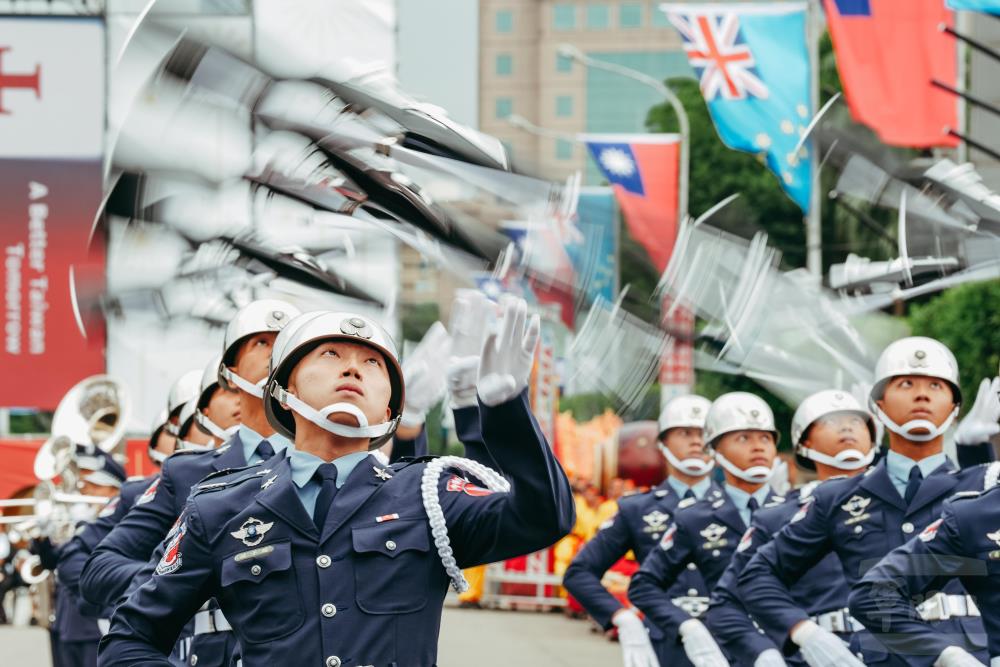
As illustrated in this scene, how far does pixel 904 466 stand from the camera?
7.96 meters

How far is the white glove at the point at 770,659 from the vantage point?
8.89m

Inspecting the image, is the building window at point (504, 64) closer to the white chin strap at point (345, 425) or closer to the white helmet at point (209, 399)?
the white helmet at point (209, 399)

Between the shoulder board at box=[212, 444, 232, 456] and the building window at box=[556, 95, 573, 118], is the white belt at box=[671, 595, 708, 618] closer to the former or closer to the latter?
the shoulder board at box=[212, 444, 232, 456]

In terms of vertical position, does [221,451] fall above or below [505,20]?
above

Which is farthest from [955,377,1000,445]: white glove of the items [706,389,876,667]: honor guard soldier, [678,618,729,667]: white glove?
[678,618,729,667]: white glove

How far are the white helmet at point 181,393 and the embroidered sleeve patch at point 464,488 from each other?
538cm

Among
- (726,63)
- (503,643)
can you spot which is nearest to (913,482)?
(503,643)

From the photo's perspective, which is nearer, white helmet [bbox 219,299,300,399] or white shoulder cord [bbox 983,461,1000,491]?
white shoulder cord [bbox 983,461,1000,491]

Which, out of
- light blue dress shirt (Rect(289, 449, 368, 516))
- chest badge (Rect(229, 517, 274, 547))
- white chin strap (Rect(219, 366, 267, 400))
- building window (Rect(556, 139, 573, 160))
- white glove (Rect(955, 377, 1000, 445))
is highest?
light blue dress shirt (Rect(289, 449, 368, 516))

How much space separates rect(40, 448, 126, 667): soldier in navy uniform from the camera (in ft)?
35.7

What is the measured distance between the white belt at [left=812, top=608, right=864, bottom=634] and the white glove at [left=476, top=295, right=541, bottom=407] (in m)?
4.77

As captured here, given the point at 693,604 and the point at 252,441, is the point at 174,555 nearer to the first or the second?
the point at 252,441

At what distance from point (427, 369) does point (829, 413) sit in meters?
3.63

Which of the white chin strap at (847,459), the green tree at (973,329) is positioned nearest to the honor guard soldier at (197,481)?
the white chin strap at (847,459)
